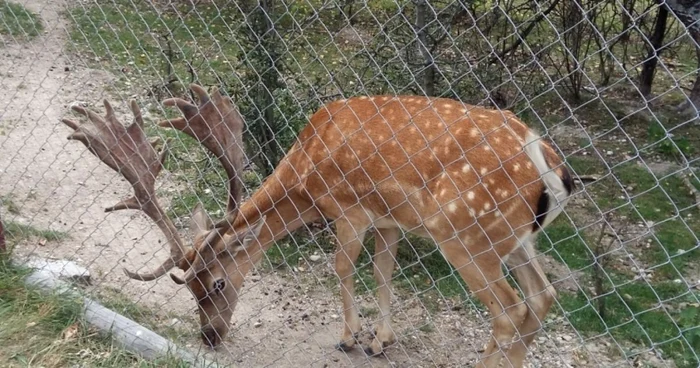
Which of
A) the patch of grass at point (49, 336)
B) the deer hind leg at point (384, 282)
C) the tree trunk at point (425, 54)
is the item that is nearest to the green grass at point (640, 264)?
the deer hind leg at point (384, 282)

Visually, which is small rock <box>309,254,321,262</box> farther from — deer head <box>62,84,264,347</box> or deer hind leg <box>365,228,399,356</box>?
deer head <box>62,84,264,347</box>

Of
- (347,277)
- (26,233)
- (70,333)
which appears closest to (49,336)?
(70,333)

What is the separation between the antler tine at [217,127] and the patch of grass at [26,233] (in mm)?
1584

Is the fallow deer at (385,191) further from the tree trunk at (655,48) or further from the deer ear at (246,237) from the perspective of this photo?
the tree trunk at (655,48)

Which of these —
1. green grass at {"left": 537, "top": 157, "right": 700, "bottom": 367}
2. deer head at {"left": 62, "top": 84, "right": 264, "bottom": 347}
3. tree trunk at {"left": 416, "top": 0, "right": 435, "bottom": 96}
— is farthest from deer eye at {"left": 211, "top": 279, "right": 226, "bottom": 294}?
tree trunk at {"left": 416, "top": 0, "right": 435, "bottom": 96}

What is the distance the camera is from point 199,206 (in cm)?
470

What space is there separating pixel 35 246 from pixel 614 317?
12.2ft

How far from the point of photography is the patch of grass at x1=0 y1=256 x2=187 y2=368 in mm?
3725

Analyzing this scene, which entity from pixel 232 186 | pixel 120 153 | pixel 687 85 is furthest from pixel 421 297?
pixel 687 85

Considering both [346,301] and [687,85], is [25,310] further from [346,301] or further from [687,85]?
[687,85]

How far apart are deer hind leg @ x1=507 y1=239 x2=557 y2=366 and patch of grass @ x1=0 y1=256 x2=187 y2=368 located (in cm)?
177

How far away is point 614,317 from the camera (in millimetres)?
5125

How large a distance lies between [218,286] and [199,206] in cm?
48

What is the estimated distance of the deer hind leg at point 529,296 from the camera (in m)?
4.32
